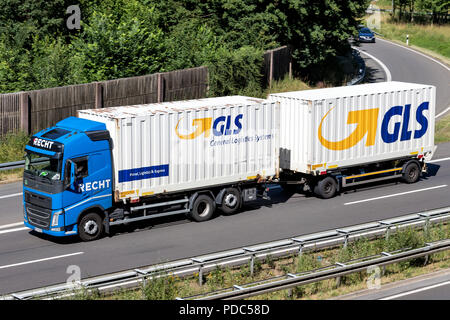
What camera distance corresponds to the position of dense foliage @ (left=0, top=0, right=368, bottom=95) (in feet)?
107

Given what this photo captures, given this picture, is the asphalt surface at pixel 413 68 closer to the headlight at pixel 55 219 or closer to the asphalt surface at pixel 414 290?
the asphalt surface at pixel 414 290

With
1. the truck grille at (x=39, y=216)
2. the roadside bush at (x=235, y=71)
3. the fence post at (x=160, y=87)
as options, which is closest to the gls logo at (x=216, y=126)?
the truck grille at (x=39, y=216)

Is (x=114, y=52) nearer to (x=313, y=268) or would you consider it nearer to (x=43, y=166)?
(x=43, y=166)

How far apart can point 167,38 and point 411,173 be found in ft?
55.7

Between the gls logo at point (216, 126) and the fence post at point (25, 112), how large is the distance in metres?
9.67

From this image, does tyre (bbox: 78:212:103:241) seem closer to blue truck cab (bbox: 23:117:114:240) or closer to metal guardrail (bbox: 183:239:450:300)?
blue truck cab (bbox: 23:117:114:240)

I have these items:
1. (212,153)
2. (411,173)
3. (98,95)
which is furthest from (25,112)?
(411,173)

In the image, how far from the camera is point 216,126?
21.3 meters

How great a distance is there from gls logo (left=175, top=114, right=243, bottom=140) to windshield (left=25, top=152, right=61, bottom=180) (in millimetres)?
3528

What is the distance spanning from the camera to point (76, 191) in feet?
62.8

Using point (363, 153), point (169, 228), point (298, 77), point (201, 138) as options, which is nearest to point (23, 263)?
point (169, 228)

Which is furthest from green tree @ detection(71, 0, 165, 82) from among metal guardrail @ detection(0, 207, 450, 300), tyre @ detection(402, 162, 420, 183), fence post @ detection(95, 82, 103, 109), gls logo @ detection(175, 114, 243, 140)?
metal guardrail @ detection(0, 207, 450, 300)

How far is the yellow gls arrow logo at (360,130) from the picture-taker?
24.1 metres

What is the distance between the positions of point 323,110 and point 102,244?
8.43 m
